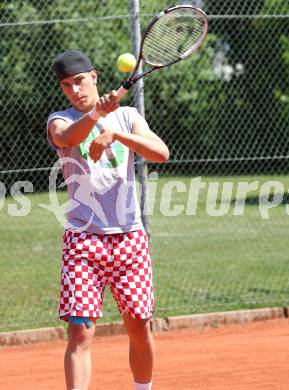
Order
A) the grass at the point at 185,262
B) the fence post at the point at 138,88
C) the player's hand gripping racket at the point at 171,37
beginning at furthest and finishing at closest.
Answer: the grass at the point at 185,262
the fence post at the point at 138,88
the player's hand gripping racket at the point at 171,37

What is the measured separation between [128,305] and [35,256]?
618 centimetres

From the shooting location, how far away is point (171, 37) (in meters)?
5.60

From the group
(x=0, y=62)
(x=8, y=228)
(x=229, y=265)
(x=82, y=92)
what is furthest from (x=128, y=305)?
(x=8, y=228)

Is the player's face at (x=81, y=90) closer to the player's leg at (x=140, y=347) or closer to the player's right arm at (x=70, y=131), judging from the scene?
the player's right arm at (x=70, y=131)

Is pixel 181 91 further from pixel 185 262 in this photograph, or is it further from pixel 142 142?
pixel 142 142

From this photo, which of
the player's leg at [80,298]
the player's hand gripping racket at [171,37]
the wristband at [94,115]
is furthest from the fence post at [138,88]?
the wristband at [94,115]

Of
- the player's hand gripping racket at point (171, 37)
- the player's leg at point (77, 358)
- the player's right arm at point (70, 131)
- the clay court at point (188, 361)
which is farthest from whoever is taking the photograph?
the clay court at point (188, 361)

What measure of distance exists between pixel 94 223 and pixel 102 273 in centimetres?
25

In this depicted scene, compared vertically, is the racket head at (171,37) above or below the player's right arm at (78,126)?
above

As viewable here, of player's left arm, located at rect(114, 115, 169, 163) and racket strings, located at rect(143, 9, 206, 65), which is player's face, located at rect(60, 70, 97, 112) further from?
racket strings, located at rect(143, 9, 206, 65)

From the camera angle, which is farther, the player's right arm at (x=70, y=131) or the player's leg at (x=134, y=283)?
the player's leg at (x=134, y=283)

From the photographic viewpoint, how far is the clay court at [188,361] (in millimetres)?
6371

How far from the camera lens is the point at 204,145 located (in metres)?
10.8

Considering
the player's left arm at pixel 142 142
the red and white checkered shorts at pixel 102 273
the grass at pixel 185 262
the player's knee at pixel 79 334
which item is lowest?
the grass at pixel 185 262
